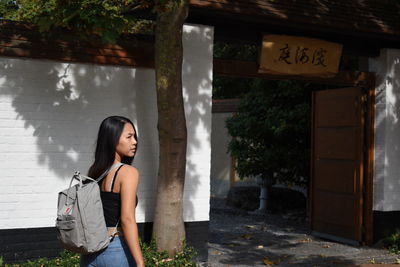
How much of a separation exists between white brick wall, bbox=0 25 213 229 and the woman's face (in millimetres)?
3973

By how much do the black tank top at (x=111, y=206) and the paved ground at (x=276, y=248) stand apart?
16.8 ft

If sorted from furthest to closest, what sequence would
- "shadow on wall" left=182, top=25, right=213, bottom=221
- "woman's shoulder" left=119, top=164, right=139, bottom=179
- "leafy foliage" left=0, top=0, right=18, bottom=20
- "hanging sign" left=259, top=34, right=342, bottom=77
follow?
1. "hanging sign" left=259, top=34, right=342, bottom=77
2. "leafy foliage" left=0, top=0, right=18, bottom=20
3. "shadow on wall" left=182, top=25, right=213, bottom=221
4. "woman's shoulder" left=119, top=164, right=139, bottom=179

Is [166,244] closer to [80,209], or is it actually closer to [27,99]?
[27,99]

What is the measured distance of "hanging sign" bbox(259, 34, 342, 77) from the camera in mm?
9352

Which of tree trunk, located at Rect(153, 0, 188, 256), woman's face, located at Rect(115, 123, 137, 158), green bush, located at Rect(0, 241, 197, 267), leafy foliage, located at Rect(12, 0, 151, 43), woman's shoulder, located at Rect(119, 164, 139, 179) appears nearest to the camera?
woman's shoulder, located at Rect(119, 164, 139, 179)

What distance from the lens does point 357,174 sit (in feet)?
34.4

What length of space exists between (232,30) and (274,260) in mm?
3451

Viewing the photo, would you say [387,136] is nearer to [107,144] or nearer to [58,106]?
[58,106]

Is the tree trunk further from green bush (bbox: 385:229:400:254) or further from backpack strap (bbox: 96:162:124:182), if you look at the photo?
backpack strap (bbox: 96:162:124:182)

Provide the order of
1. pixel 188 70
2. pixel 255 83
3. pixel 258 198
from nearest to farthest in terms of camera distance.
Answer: pixel 188 70
pixel 255 83
pixel 258 198

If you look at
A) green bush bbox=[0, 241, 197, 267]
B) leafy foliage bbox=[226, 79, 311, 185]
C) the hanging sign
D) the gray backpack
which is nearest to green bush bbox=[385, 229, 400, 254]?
the hanging sign

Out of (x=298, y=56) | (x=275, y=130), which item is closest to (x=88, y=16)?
(x=298, y=56)

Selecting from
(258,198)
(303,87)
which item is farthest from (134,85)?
(258,198)

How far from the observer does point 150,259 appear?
301 inches
